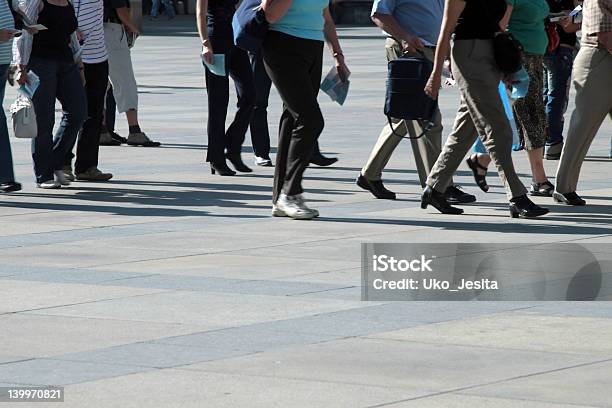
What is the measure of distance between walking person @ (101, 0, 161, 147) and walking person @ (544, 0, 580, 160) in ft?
13.0

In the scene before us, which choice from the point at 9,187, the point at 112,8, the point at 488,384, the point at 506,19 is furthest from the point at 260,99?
the point at 488,384

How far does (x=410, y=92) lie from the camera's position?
10.7 metres

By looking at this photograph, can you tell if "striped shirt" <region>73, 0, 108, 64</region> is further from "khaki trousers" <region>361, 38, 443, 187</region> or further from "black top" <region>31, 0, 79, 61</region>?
"khaki trousers" <region>361, 38, 443, 187</region>

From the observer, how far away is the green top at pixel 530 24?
37.9ft

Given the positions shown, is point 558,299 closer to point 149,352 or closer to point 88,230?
point 149,352

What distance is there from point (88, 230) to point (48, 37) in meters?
2.48

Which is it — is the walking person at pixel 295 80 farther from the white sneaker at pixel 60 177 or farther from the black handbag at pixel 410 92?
the white sneaker at pixel 60 177

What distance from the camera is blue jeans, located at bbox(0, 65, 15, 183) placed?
1197cm

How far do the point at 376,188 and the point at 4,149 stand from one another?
279cm

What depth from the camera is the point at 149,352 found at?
6.33m

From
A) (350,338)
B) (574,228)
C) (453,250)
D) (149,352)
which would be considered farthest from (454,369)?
(574,228)

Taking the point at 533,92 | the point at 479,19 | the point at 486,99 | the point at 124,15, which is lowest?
the point at 124,15

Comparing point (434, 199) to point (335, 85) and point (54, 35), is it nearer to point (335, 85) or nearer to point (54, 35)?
point (335, 85)

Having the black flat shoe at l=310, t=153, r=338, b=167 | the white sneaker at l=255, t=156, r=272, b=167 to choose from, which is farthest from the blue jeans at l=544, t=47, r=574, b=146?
the white sneaker at l=255, t=156, r=272, b=167
